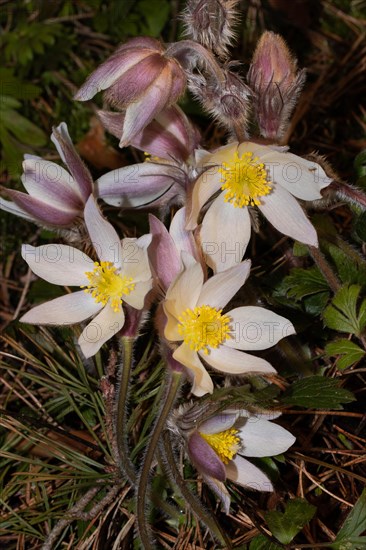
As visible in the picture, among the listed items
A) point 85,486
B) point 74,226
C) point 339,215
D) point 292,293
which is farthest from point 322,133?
point 85,486

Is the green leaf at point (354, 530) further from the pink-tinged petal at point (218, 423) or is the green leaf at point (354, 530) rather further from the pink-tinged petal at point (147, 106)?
the pink-tinged petal at point (147, 106)

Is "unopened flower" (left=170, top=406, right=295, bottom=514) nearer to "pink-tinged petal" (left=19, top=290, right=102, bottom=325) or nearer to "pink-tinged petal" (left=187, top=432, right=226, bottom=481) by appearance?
"pink-tinged petal" (left=187, top=432, right=226, bottom=481)

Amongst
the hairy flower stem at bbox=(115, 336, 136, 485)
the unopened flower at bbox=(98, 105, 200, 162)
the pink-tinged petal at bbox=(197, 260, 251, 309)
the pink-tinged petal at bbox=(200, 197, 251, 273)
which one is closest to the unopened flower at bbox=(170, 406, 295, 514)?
the hairy flower stem at bbox=(115, 336, 136, 485)

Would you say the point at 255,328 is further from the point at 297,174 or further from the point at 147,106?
the point at 147,106

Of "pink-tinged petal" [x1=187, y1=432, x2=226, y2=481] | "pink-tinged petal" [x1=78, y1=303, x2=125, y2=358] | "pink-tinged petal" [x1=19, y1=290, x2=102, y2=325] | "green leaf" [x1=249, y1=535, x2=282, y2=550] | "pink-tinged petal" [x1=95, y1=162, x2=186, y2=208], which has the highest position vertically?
"pink-tinged petal" [x1=95, y1=162, x2=186, y2=208]

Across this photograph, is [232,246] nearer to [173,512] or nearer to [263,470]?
[263,470]

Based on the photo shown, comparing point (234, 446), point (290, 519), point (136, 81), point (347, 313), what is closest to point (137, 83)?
point (136, 81)
